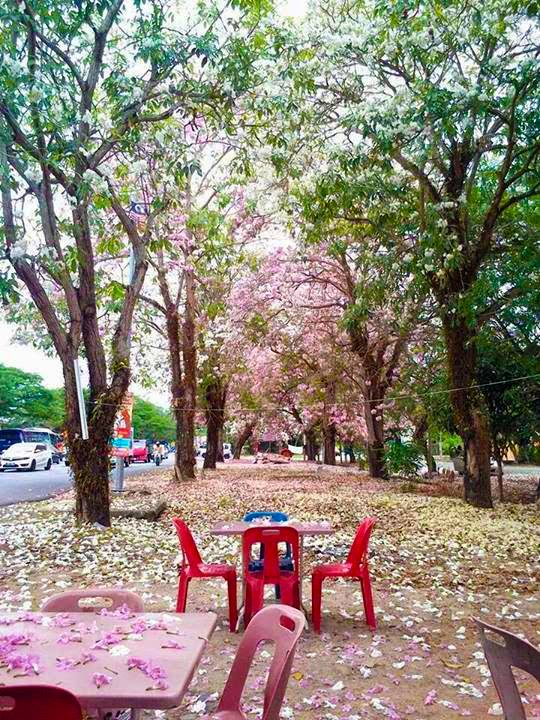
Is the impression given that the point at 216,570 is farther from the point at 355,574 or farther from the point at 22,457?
the point at 22,457

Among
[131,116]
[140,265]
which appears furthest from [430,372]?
[131,116]

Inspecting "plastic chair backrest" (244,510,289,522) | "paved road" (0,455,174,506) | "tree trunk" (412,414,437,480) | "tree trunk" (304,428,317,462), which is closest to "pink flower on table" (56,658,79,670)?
"plastic chair backrest" (244,510,289,522)

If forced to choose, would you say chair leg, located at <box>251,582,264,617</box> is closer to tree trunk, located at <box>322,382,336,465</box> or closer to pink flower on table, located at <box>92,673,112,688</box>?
pink flower on table, located at <box>92,673,112,688</box>

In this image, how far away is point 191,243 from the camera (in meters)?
14.1

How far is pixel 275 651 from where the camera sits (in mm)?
2309

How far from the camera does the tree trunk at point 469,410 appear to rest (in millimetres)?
11430

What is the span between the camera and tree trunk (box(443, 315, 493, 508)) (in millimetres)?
11430

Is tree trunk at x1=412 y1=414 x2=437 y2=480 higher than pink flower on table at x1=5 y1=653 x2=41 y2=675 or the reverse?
higher

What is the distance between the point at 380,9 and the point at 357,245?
297 inches

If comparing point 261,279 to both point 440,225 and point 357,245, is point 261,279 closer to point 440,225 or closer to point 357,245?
point 357,245

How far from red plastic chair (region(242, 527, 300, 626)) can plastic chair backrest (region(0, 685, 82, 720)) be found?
10.3 ft

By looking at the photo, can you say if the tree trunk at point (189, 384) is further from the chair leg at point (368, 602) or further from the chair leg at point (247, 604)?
the chair leg at point (368, 602)

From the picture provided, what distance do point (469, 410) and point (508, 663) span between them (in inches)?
396

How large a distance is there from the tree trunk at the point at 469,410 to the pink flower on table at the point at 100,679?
10.2 m
